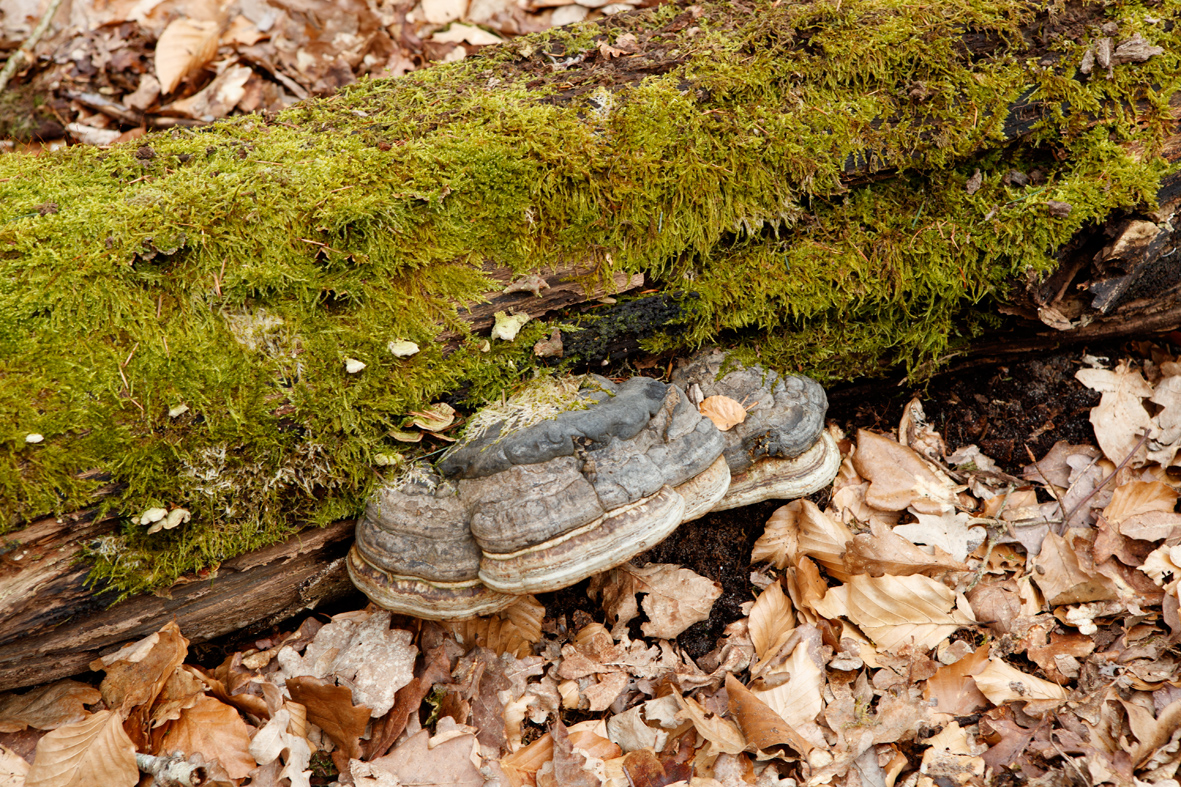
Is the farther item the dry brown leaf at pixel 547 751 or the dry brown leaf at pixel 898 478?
the dry brown leaf at pixel 898 478

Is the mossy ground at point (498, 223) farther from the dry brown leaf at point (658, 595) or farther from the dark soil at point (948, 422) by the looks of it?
the dry brown leaf at point (658, 595)

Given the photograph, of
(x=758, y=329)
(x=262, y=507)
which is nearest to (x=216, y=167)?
(x=262, y=507)

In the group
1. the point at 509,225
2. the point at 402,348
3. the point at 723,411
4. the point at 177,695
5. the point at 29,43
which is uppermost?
the point at 29,43

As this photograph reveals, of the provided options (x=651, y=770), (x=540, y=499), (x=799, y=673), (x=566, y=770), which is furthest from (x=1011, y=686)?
(x=540, y=499)

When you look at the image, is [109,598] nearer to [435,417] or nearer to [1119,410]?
[435,417]

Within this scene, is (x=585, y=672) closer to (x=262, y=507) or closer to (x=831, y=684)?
(x=831, y=684)

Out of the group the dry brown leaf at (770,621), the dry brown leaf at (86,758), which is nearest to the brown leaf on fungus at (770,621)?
the dry brown leaf at (770,621)
